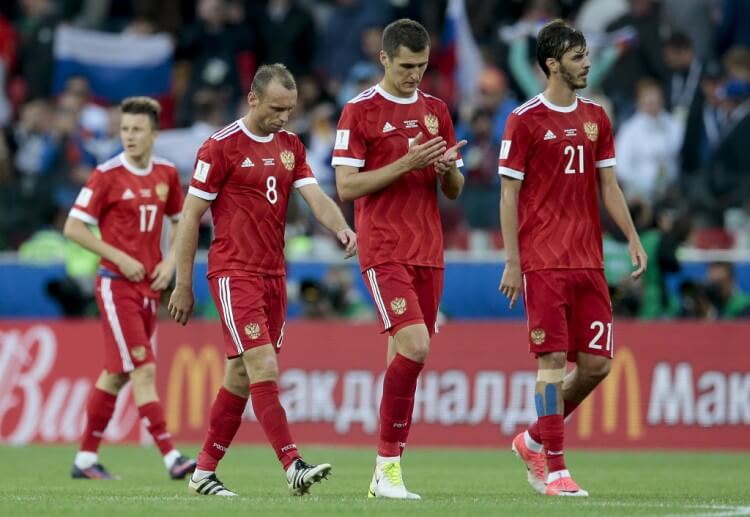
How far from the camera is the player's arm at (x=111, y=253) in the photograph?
41.3ft

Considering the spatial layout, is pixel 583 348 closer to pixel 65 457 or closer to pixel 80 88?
pixel 65 457

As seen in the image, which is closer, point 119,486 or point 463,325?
point 119,486

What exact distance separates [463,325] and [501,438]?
122 centimetres

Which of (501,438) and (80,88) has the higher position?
(80,88)

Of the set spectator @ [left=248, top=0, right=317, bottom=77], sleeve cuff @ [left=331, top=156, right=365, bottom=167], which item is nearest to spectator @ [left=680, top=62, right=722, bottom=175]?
spectator @ [left=248, top=0, right=317, bottom=77]

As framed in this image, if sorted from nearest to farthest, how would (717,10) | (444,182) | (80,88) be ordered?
(444,182) < (717,10) < (80,88)

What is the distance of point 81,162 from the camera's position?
2177 centimetres

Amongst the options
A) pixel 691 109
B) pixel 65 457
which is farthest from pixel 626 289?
pixel 65 457

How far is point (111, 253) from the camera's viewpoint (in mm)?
12594

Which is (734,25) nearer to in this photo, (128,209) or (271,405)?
(128,209)

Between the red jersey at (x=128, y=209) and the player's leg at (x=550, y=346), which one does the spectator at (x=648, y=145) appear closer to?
the red jersey at (x=128, y=209)

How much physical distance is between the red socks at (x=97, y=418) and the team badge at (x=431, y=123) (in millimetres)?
4067

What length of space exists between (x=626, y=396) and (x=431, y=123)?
7113 millimetres

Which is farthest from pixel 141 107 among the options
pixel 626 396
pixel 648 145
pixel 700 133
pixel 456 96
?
pixel 456 96
